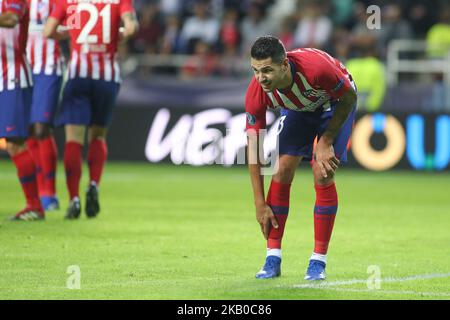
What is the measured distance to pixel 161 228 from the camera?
10312 millimetres

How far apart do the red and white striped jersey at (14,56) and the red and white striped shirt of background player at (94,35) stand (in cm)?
67

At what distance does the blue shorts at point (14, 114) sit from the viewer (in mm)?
9984

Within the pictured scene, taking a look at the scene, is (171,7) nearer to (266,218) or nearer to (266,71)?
(266,218)

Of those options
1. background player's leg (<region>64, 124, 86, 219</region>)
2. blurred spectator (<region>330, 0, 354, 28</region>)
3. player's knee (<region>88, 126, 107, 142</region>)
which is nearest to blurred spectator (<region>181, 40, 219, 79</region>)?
blurred spectator (<region>330, 0, 354, 28</region>)

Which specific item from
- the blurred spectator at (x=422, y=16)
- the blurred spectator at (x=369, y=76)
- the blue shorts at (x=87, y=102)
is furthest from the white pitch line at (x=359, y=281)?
the blurred spectator at (x=422, y=16)

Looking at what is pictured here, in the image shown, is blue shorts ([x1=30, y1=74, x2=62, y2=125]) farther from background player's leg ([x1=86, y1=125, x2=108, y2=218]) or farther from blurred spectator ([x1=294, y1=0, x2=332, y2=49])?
blurred spectator ([x1=294, y1=0, x2=332, y2=49])

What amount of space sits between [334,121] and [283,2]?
15479mm

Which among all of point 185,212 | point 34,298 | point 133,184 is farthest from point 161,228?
point 133,184

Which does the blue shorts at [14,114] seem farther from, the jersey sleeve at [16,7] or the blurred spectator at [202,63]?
the blurred spectator at [202,63]

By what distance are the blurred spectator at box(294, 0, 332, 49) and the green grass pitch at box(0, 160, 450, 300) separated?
15.7 ft

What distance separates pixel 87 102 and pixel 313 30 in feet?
30.9

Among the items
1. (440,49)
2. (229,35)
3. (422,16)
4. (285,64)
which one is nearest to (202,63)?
(229,35)

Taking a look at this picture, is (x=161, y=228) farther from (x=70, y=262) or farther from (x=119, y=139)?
(x=119, y=139)

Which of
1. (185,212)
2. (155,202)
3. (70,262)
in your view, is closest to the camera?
(70,262)
